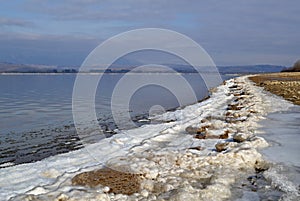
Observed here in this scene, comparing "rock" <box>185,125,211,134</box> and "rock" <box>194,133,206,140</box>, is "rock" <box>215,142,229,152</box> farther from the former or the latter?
"rock" <box>185,125,211,134</box>

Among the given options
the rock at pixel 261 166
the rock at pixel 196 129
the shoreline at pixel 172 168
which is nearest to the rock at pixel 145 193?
the shoreline at pixel 172 168

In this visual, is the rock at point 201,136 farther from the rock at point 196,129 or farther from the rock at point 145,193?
the rock at point 145,193

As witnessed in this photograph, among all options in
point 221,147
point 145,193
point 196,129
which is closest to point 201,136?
point 196,129

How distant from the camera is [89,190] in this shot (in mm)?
8039

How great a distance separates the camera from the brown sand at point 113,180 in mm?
8211

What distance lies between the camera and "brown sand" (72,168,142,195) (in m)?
8.21

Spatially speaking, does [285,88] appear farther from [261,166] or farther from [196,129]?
[261,166]

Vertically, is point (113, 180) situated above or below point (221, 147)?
below

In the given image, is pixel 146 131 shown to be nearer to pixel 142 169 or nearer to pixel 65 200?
pixel 142 169

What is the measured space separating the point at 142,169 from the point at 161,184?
118 cm

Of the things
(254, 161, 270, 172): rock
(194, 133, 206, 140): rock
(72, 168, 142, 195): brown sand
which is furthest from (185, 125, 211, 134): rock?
(72, 168, 142, 195): brown sand

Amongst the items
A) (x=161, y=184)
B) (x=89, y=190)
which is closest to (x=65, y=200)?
(x=89, y=190)

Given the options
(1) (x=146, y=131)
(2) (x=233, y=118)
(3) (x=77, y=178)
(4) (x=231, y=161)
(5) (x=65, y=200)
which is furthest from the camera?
(2) (x=233, y=118)

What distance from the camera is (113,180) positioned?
873 cm
